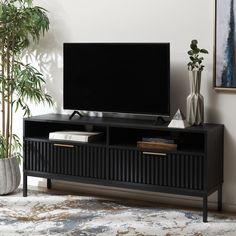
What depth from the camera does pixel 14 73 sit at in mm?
5062

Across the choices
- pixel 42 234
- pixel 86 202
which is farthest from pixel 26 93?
pixel 42 234

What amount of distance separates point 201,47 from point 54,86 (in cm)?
139

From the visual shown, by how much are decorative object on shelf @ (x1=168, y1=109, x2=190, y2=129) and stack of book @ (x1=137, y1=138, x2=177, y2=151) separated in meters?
0.13

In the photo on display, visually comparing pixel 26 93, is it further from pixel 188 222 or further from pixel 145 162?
pixel 188 222

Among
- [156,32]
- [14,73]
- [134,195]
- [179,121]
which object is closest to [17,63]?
[14,73]

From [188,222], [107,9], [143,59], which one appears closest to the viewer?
[188,222]

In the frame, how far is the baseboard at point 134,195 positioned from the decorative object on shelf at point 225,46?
3.00 ft

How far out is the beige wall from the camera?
453 cm

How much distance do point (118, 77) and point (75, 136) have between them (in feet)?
1.89

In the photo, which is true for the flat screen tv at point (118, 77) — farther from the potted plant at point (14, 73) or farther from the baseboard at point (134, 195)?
the baseboard at point (134, 195)

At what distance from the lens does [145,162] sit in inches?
175

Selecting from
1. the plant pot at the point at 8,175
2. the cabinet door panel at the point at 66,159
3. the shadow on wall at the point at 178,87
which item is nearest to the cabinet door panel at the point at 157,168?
the cabinet door panel at the point at 66,159

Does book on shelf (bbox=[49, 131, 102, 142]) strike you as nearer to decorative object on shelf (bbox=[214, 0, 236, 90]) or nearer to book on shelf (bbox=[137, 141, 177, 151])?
book on shelf (bbox=[137, 141, 177, 151])

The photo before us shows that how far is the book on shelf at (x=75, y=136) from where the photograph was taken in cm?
465
